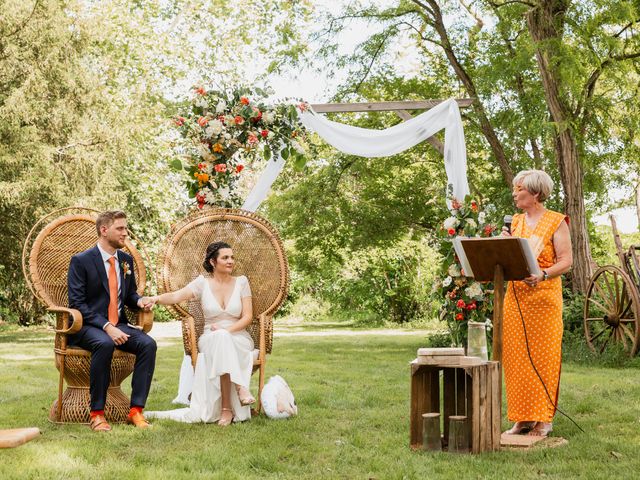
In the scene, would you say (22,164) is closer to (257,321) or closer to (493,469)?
(257,321)

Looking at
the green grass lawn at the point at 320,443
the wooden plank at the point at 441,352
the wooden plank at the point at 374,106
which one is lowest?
the green grass lawn at the point at 320,443

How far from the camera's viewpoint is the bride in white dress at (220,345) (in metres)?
5.17

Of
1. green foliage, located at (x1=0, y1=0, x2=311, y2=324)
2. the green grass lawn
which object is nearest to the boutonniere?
the green grass lawn

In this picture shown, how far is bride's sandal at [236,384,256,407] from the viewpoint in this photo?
5074 mm

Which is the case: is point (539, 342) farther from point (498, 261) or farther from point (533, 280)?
point (498, 261)

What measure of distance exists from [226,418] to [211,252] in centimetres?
117

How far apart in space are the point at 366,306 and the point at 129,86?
800 cm

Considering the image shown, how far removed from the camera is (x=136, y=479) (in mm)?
3520

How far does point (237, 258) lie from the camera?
6027 millimetres

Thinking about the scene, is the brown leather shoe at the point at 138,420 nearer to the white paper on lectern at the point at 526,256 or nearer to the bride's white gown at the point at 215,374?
the bride's white gown at the point at 215,374

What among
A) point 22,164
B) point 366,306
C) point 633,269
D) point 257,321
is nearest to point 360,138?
point 257,321

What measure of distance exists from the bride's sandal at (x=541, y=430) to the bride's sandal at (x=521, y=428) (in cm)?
2

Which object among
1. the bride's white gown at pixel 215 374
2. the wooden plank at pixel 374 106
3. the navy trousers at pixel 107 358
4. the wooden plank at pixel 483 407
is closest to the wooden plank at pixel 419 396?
the wooden plank at pixel 483 407

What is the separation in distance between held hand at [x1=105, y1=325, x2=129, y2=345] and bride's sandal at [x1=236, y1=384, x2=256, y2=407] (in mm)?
802
